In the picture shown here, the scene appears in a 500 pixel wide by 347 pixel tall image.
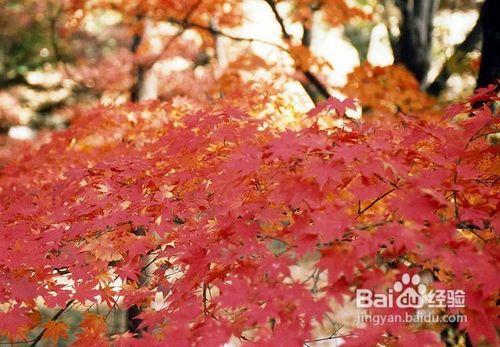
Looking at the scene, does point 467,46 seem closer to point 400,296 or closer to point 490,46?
point 490,46

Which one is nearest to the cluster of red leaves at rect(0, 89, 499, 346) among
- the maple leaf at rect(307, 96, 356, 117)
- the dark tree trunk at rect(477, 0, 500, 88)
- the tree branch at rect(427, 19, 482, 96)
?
the maple leaf at rect(307, 96, 356, 117)

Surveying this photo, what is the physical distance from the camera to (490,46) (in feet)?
14.8

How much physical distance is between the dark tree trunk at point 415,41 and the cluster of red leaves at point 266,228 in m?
4.28

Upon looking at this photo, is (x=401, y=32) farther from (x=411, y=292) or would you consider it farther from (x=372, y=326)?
(x=372, y=326)

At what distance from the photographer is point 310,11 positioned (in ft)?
26.3

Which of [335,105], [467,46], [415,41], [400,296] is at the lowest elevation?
[400,296]

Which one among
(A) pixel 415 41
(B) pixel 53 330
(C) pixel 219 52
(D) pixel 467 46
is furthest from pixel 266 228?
(C) pixel 219 52

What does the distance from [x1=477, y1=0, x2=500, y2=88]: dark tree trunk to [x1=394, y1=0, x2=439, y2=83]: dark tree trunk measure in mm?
2492

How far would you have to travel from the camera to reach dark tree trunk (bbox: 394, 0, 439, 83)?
7055mm

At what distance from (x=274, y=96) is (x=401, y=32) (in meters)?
3.15

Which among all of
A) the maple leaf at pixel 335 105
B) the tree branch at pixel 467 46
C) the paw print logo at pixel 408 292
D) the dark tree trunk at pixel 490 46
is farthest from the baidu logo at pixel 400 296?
the tree branch at pixel 467 46

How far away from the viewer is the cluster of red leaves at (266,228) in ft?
6.72

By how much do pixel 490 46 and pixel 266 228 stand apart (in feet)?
9.62

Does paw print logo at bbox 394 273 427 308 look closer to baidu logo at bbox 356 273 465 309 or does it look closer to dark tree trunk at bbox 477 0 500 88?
baidu logo at bbox 356 273 465 309
